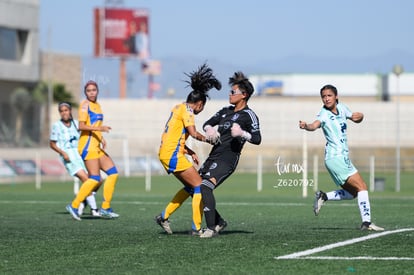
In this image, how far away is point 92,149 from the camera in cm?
1706

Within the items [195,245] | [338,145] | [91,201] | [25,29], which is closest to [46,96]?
[25,29]

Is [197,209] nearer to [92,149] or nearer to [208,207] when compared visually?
[208,207]

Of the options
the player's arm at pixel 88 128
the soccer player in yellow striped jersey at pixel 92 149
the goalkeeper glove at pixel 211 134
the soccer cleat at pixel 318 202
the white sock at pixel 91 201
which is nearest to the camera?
the goalkeeper glove at pixel 211 134

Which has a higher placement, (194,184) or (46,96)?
(46,96)

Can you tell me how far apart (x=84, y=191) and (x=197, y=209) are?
443 centimetres

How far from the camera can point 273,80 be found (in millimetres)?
106188

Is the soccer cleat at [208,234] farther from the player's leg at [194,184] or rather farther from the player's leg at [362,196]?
the player's leg at [362,196]

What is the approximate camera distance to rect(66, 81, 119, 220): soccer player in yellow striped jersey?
661 inches

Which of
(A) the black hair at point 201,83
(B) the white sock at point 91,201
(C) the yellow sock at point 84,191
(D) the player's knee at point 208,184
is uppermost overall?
(A) the black hair at point 201,83

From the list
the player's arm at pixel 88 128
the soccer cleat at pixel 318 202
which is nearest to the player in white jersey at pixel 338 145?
the soccer cleat at pixel 318 202

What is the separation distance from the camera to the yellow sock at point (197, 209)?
1277 centimetres

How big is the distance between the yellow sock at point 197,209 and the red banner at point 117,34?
3193 inches

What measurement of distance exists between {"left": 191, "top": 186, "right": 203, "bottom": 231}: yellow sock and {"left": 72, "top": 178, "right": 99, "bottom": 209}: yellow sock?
4242 millimetres

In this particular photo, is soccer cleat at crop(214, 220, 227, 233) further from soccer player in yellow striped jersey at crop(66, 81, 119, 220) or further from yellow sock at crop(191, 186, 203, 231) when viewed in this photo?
soccer player in yellow striped jersey at crop(66, 81, 119, 220)
